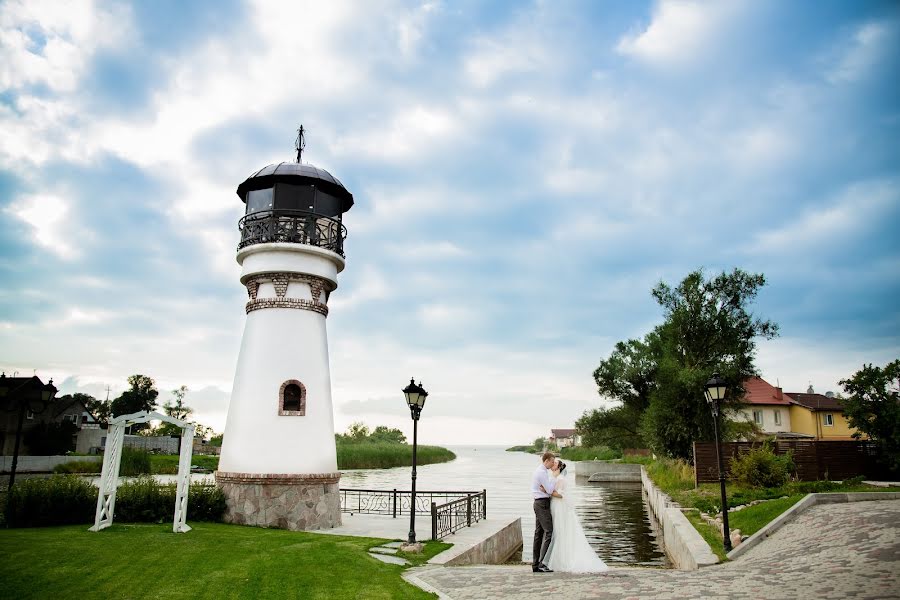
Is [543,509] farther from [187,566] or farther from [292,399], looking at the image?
[292,399]

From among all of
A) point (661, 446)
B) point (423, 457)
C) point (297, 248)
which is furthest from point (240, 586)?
→ point (423, 457)

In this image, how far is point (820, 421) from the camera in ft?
166

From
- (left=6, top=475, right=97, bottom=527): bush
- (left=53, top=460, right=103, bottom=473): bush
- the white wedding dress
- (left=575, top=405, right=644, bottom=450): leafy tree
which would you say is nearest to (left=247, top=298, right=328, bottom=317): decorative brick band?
(left=6, top=475, right=97, bottom=527): bush

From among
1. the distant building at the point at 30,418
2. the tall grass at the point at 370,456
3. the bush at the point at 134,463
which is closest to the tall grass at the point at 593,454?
the tall grass at the point at 370,456

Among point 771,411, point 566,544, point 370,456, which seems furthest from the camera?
point 771,411

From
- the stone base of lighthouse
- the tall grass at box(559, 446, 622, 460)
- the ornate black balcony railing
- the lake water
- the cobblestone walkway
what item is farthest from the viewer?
the tall grass at box(559, 446, 622, 460)

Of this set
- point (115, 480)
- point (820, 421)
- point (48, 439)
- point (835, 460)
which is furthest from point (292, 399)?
point (820, 421)

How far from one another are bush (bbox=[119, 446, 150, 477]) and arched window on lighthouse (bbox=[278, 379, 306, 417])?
1712cm

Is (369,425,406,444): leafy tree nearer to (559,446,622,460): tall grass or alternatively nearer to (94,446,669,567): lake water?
(559,446,622,460): tall grass

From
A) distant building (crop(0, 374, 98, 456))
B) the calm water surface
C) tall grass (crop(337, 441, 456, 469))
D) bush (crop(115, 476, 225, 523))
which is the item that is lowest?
the calm water surface

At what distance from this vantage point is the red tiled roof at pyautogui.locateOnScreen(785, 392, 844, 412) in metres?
50.1

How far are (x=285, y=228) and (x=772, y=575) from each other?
44.1 feet

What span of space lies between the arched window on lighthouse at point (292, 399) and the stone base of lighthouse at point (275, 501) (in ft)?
5.37

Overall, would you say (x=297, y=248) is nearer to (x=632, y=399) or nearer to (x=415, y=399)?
(x=415, y=399)
